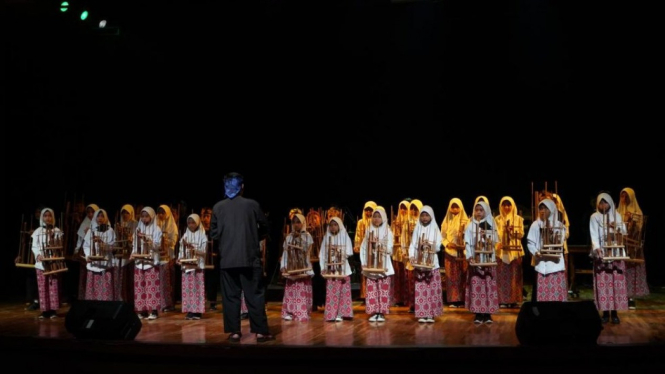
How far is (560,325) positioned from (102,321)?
3.58 meters

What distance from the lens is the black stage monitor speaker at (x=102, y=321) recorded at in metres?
5.73

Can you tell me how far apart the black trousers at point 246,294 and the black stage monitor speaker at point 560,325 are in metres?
2.24

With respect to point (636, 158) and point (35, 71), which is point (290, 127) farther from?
point (636, 158)

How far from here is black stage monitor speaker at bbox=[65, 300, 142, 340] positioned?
18.8ft

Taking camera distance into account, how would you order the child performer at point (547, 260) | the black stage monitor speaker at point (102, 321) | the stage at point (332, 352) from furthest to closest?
the child performer at point (547, 260) → the black stage monitor speaker at point (102, 321) → the stage at point (332, 352)

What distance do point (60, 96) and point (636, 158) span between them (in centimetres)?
908

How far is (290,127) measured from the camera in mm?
12164

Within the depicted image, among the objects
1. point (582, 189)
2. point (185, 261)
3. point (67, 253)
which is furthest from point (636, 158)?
point (67, 253)

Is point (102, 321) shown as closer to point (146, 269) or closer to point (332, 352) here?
point (332, 352)

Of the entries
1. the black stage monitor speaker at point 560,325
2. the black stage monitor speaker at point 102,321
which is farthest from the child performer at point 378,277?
the black stage monitor speaker at point 102,321

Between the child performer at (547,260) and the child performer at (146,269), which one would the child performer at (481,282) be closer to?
the child performer at (547,260)

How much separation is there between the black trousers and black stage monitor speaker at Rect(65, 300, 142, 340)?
2.63 ft

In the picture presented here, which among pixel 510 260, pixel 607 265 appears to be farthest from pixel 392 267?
pixel 607 265

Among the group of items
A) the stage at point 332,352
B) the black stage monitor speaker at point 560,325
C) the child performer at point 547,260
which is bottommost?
the stage at point 332,352
